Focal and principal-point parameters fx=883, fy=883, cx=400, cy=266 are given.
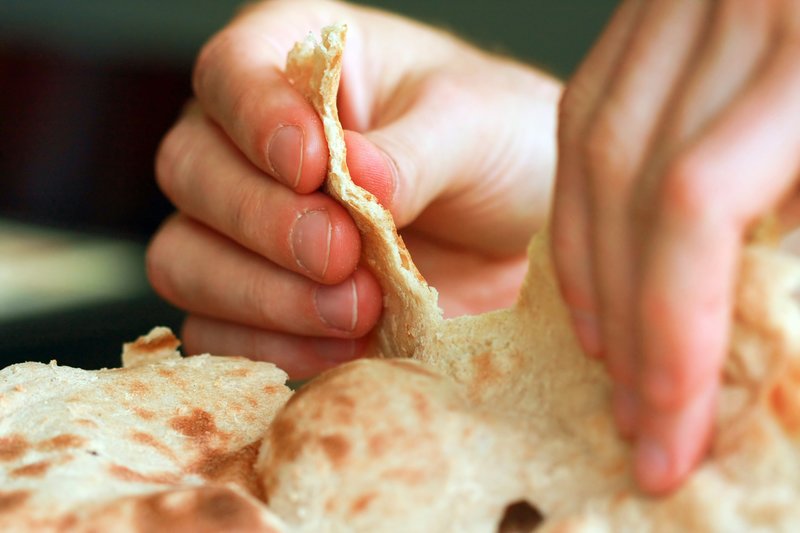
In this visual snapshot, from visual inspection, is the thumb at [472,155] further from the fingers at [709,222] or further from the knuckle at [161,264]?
the fingers at [709,222]

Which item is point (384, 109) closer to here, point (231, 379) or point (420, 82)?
point (420, 82)

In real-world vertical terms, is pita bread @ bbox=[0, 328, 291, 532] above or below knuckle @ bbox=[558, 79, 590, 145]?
below

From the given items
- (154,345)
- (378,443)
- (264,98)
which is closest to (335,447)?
(378,443)

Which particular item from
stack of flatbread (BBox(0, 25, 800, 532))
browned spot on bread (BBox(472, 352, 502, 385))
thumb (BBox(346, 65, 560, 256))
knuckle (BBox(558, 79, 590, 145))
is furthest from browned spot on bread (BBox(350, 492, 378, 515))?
thumb (BBox(346, 65, 560, 256))

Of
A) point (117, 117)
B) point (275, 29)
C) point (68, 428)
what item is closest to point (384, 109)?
point (275, 29)

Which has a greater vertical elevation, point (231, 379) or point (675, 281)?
point (675, 281)

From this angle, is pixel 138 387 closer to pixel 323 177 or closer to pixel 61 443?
pixel 61 443

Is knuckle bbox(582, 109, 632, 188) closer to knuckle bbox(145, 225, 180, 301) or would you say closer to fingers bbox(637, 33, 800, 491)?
fingers bbox(637, 33, 800, 491)
